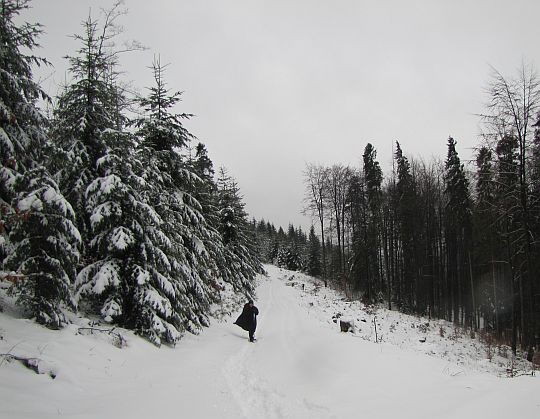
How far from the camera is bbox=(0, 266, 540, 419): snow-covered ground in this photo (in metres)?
4.95

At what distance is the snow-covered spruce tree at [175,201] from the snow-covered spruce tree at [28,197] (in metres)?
3.55

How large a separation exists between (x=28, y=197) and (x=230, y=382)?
6115 mm

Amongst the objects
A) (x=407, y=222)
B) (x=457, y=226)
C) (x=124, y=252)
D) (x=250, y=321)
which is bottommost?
(x=250, y=321)

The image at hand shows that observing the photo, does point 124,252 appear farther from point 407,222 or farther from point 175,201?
point 407,222

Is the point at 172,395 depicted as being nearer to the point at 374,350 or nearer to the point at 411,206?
the point at 374,350

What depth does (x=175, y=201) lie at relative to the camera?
12.6 meters

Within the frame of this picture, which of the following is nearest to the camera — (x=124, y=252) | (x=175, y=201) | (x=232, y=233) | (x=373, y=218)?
(x=124, y=252)

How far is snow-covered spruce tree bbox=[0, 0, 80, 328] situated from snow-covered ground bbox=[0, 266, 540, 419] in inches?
29.3

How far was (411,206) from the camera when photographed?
94.7 feet

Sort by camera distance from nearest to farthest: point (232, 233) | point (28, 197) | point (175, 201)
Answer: point (28, 197) < point (175, 201) < point (232, 233)

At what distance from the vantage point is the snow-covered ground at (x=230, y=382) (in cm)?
495

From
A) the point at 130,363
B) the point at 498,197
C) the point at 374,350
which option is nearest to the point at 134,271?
the point at 130,363

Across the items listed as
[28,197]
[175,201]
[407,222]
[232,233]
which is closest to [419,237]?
[407,222]

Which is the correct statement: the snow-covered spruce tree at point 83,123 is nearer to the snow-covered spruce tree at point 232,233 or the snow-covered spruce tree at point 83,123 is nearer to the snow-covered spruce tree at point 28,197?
the snow-covered spruce tree at point 28,197
